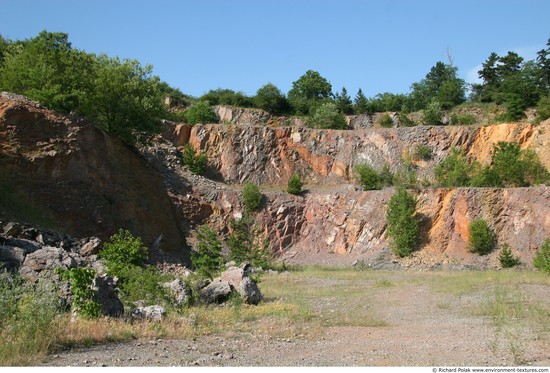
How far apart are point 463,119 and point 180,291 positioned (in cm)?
5053

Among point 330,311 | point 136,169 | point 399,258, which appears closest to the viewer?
point 330,311

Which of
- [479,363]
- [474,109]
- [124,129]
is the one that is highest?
[474,109]

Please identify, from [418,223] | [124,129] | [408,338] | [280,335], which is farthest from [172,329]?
[418,223]

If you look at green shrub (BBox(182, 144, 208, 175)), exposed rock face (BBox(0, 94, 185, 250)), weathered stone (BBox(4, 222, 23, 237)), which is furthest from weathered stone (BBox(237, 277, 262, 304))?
green shrub (BBox(182, 144, 208, 175))

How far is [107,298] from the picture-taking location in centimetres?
1262

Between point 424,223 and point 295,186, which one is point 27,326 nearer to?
point 424,223

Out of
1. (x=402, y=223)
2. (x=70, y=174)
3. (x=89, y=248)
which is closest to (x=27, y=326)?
(x=89, y=248)

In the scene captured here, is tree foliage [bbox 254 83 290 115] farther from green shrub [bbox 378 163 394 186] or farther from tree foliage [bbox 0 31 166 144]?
tree foliage [bbox 0 31 166 144]

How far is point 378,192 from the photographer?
47.2 m

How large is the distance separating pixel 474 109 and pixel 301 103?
69.5 ft

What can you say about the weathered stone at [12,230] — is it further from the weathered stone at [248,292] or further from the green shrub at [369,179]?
the green shrub at [369,179]

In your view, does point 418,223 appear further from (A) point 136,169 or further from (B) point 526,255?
(A) point 136,169

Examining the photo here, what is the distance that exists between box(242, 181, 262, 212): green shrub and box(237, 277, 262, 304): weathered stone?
29.7 metres

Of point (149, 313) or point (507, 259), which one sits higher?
point (149, 313)
